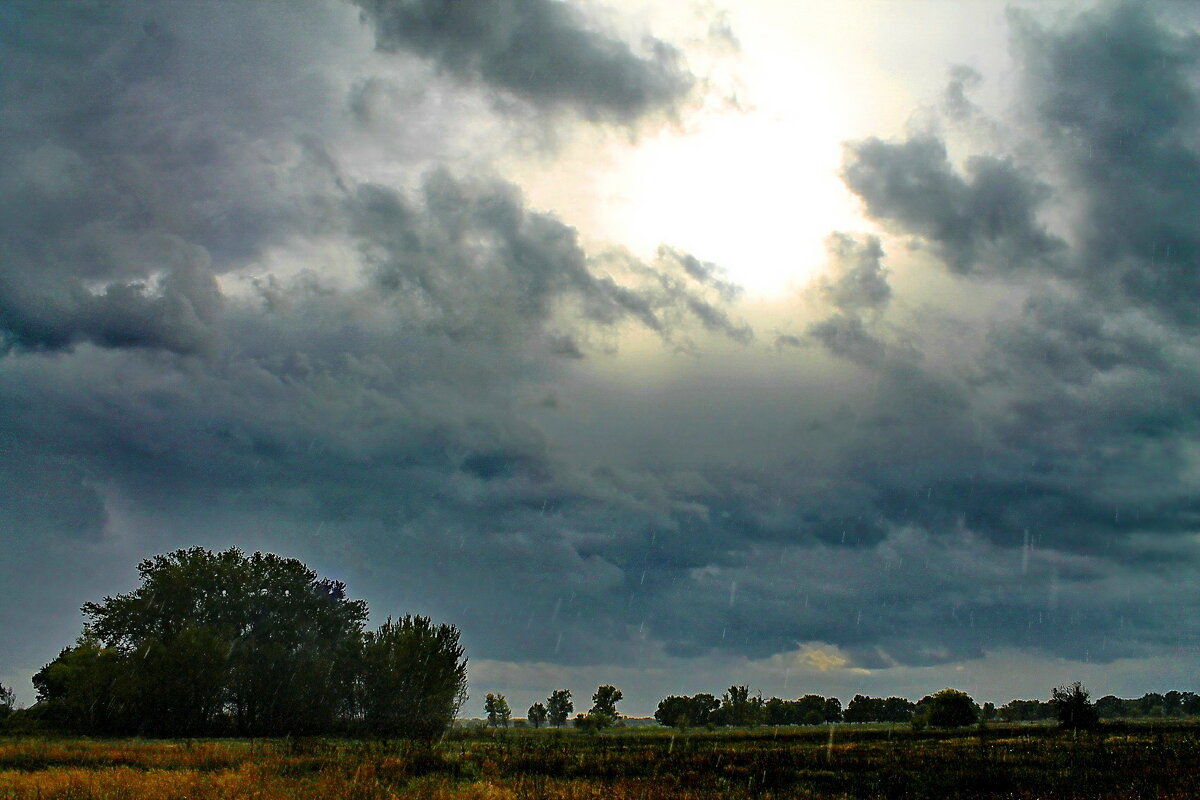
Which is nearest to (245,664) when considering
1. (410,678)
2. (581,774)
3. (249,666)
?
(249,666)

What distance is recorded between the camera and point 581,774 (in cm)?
3841

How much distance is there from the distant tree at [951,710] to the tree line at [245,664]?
77.9 m

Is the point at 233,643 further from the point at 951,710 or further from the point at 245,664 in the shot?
the point at 951,710

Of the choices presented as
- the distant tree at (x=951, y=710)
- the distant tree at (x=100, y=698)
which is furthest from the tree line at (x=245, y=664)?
the distant tree at (x=951, y=710)

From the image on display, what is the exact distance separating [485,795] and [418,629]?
219 ft

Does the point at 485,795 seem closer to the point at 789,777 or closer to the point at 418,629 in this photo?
the point at 789,777

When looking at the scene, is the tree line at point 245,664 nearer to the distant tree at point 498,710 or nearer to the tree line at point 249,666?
the tree line at point 249,666

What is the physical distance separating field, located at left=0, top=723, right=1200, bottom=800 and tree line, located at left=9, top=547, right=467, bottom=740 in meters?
28.9

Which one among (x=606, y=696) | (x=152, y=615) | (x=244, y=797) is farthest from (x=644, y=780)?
(x=606, y=696)

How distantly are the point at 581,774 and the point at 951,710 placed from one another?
100348 millimetres

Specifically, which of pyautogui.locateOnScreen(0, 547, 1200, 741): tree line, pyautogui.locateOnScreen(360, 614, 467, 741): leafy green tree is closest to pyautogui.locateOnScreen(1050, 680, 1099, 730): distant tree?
pyautogui.locateOnScreen(0, 547, 1200, 741): tree line

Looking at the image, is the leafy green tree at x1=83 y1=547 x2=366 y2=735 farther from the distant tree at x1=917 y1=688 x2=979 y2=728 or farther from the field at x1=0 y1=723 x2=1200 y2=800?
the distant tree at x1=917 y1=688 x2=979 y2=728

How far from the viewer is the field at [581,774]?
26.9m

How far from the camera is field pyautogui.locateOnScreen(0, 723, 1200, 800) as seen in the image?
88.3 ft
